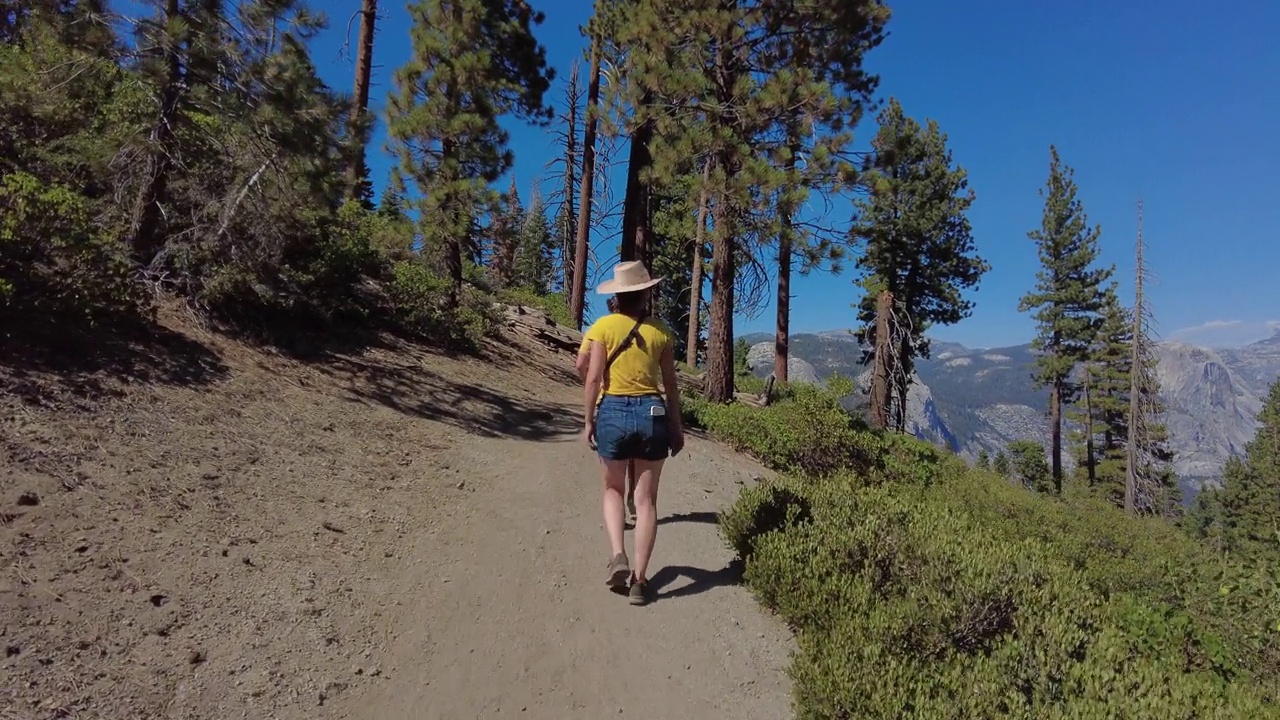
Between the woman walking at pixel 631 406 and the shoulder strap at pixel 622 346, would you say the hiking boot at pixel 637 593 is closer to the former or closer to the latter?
the woman walking at pixel 631 406

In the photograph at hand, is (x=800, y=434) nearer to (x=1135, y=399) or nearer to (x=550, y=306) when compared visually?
(x=550, y=306)

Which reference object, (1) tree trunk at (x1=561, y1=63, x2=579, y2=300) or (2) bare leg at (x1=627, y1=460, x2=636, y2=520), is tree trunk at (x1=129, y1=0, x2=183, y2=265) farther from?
(1) tree trunk at (x1=561, y1=63, x2=579, y2=300)

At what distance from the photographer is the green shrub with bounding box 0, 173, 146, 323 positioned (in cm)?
470

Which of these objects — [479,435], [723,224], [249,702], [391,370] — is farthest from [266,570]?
[723,224]

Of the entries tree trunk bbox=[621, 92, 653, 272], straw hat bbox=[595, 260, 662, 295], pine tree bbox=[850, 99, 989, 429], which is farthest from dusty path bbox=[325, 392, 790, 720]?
pine tree bbox=[850, 99, 989, 429]

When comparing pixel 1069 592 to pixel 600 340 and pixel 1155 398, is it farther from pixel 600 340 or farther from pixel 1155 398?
pixel 1155 398

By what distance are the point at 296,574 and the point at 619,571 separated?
1.90 m

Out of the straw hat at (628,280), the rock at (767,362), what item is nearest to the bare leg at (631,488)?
the straw hat at (628,280)

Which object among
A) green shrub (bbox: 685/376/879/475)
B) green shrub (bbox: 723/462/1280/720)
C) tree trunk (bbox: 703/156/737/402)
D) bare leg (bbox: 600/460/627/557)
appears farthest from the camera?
tree trunk (bbox: 703/156/737/402)

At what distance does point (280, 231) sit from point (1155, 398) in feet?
130

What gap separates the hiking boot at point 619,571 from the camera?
3.86 meters

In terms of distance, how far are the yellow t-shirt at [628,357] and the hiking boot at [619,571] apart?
1022 mm

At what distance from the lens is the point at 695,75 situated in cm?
1048

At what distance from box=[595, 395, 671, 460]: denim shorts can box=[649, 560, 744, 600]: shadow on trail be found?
37.9 inches
